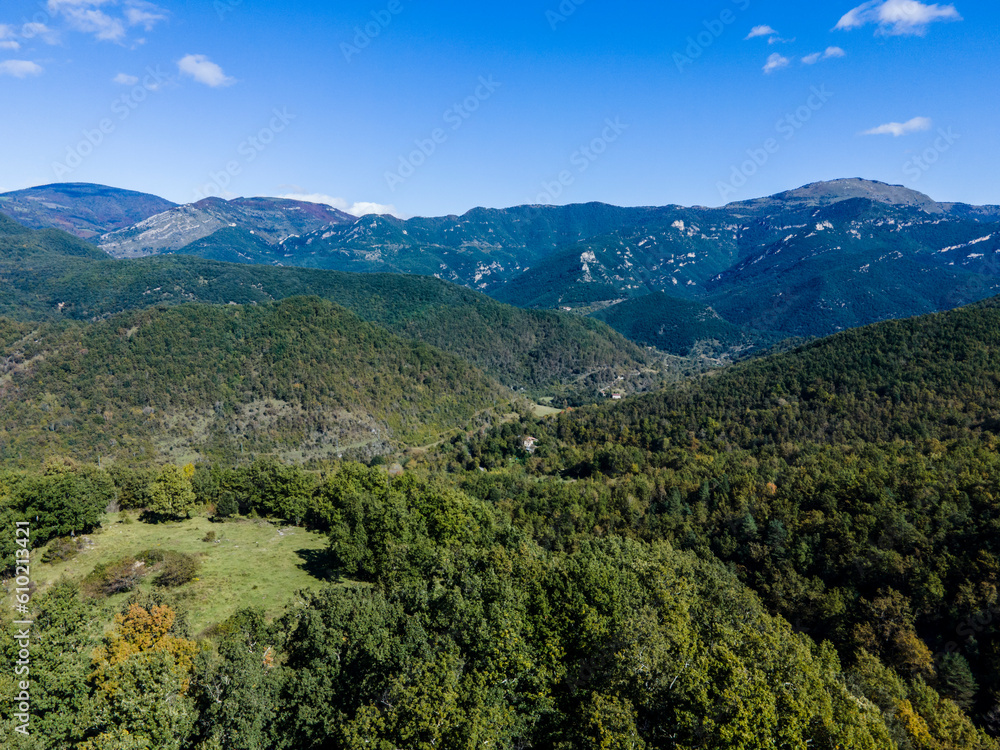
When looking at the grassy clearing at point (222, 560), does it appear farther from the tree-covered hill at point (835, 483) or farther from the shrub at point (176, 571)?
the tree-covered hill at point (835, 483)

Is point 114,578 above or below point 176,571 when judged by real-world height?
above

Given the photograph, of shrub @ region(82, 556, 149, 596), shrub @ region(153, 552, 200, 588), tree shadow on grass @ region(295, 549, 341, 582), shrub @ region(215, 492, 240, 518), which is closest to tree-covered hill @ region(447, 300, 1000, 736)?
tree shadow on grass @ region(295, 549, 341, 582)

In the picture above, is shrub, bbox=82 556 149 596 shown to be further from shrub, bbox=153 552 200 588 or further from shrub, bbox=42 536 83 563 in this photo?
shrub, bbox=42 536 83 563

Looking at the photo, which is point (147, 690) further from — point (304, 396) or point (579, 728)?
point (304, 396)

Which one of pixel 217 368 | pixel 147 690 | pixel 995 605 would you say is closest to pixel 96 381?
pixel 217 368

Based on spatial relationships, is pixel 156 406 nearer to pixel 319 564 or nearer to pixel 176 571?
pixel 176 571

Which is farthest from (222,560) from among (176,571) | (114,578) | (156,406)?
(156,406)
